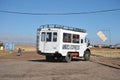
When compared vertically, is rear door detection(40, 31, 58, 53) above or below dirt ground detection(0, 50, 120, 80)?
above

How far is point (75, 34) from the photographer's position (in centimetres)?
2764

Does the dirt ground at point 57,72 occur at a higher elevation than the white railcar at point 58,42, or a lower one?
lower

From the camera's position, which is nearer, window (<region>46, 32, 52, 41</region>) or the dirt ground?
the dirt ground

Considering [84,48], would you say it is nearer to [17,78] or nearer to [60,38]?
[60,38]

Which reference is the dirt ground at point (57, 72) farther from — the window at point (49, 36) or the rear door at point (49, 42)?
the window at point (49, 36)

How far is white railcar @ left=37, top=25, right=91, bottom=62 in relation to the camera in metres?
25.5

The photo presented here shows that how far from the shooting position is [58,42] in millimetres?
25438

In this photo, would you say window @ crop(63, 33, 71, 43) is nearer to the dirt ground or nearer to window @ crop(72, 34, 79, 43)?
window @ crop(72, 34, 79, 43)

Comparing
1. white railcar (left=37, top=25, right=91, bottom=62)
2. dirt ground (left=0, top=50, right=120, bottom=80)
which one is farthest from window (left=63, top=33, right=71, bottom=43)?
dirt ground (left=0, top=50, right=120, bottom=80)

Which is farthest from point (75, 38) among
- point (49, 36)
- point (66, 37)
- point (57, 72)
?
point (57, 72)

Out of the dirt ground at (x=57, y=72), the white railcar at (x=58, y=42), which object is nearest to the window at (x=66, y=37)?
the white railcar at (x=58, y=42)

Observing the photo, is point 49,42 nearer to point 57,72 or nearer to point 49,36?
point 49,36

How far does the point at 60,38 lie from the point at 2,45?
5612 cm

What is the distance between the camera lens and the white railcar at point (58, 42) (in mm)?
25547
